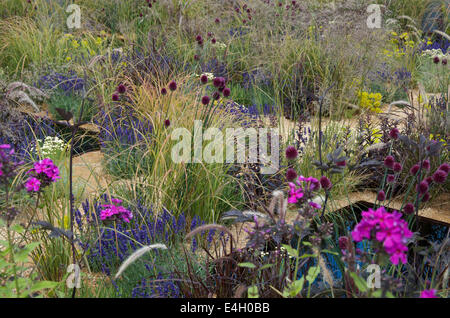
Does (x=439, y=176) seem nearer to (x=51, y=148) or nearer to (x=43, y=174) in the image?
(x=43, y=174)

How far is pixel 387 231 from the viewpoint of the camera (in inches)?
51.8

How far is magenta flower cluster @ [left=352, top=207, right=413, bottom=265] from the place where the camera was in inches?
51.1

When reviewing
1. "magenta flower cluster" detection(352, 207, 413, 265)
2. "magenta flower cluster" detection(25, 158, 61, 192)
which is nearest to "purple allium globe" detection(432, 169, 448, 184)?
"magenta flower cluster" detection(352, 207, 413, 265)

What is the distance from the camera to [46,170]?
1.92 m

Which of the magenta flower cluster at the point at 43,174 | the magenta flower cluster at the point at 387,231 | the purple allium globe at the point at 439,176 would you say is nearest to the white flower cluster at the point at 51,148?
the magenta flower cluster at the point at 43,174

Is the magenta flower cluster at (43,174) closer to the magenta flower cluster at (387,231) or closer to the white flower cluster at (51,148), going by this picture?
the magenta flower cluster at (387,231)

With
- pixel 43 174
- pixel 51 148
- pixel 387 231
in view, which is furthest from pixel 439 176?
pixel 51 148

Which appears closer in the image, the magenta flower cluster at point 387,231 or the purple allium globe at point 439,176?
the magenta flower cluster at point 387,231

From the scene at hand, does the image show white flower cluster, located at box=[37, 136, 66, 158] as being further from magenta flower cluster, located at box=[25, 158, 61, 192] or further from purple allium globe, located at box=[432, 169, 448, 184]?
purple allium globe, located at box=[432, 169, 448, 184]

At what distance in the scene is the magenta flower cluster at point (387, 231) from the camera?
130 centimetres

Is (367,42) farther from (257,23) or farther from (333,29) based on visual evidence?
(257,23)

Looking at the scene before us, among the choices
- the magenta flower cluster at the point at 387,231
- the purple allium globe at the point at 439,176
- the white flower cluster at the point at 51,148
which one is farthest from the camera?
the white flower cluster at the point at 51,148

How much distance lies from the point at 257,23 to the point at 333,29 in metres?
1.19
